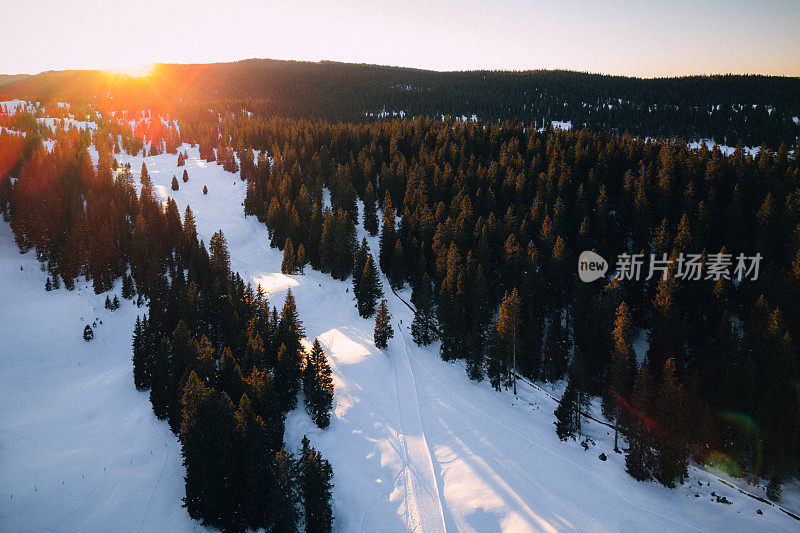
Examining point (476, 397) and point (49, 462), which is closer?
point (49, 462)

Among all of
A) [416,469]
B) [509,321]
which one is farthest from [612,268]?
[416,469]

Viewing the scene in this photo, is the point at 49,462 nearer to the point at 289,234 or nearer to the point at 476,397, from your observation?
the point at 476,397

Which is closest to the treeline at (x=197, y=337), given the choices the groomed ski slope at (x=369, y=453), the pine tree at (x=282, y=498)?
the pine tree at (x=282, y=498)

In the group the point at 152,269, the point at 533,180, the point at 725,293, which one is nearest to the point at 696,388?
the point at 725,293

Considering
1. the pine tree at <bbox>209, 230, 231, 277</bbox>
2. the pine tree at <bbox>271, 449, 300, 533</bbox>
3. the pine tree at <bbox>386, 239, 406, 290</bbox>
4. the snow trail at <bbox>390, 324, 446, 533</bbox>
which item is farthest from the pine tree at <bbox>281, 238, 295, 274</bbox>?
the pine tree at <bbox>271, 449, 300, 533</bbox>

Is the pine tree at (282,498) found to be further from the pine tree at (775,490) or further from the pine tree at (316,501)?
the pine tree at (775,490)

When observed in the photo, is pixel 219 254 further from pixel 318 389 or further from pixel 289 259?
pixel 318 389
